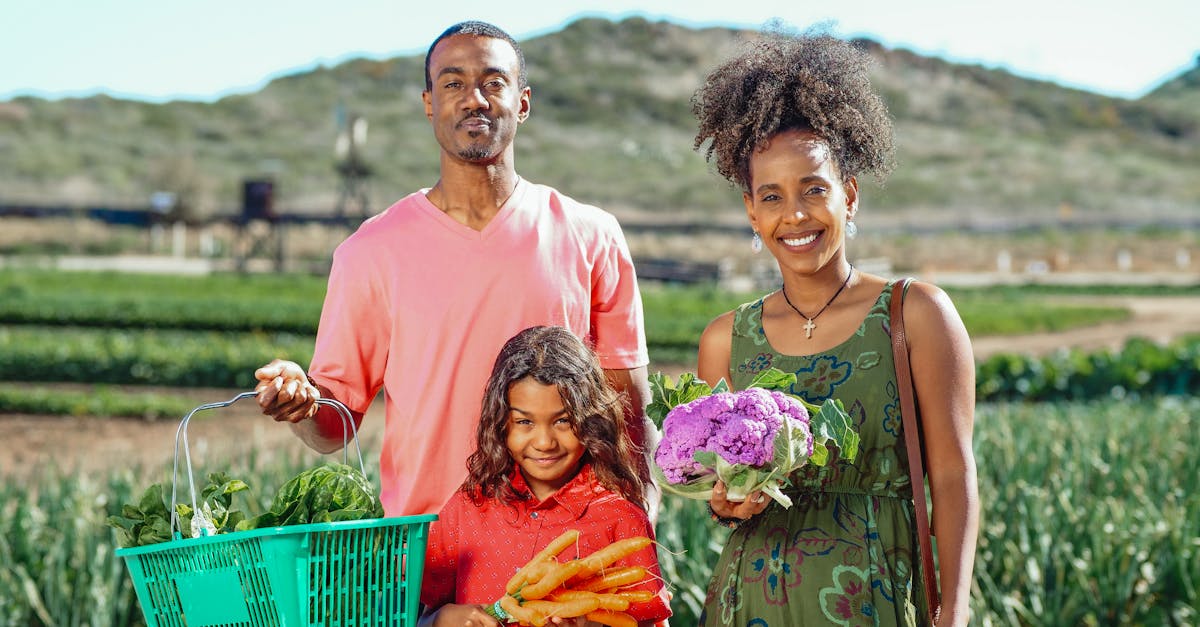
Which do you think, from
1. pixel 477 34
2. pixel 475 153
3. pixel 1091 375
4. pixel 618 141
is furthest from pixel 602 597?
pixel 618 141

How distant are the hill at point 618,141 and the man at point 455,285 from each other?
51686mm

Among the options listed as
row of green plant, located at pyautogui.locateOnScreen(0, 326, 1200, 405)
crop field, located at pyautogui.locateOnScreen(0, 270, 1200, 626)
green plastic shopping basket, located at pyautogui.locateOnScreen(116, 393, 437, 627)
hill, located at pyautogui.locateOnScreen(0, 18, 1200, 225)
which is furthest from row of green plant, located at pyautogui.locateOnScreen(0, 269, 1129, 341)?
hill, located at pyautogui.locateOnScreen(0, 18, 1200, 225)

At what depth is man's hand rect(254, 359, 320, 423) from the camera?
218cm

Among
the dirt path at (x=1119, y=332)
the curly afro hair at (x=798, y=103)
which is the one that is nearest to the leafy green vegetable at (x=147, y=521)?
the curly afro hair at (x=798, y=103)

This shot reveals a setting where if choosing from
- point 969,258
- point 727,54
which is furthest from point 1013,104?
point 727,54

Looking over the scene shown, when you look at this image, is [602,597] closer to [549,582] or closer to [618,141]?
[549,582]

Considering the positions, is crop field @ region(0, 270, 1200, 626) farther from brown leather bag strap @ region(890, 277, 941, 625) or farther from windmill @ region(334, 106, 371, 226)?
windmill @ region(334, 106, 371, 226)

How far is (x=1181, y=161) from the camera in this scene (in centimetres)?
9362

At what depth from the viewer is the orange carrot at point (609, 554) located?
2184 millimetres

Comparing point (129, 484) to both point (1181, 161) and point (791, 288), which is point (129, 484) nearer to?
point (791, 288)

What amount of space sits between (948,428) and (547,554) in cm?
76

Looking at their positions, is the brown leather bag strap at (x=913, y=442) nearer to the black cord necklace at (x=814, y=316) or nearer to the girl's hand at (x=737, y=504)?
the black cord necklace at (x=814, y=316)

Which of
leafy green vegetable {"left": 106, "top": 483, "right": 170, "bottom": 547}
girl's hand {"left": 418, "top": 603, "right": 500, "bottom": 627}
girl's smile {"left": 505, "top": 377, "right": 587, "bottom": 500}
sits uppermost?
girl's smile {"left": 505, "top": 377, "right": 587, "bottom": 500}

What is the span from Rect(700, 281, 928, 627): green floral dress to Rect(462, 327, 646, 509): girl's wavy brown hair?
0.99 ft
